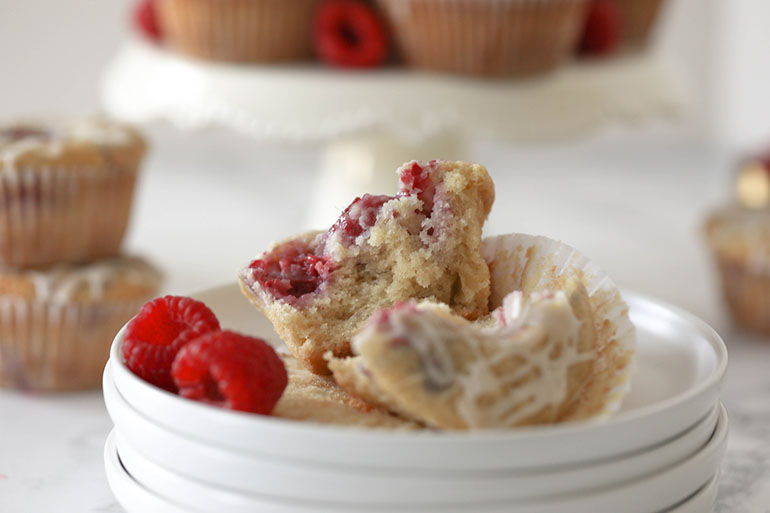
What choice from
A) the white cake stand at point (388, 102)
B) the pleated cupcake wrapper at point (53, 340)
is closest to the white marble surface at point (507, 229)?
the pleated cupcake wrapper at point (53, 340)

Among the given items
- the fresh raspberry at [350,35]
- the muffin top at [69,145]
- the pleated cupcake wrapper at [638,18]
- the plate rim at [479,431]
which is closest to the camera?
the plate rim at [479,431]

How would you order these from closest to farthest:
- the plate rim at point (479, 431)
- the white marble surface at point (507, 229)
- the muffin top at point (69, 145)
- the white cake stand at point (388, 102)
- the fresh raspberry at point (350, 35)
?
the plate rim at point (479, 431)
the white marble surface at point (507, 229)
the muffin top at point (69, 145)
the white cake stand at point (388, 102)
the fresh raspberry at point (350, 35)

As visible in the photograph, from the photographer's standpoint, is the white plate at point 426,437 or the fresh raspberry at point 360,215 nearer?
the white plate at point 426,437

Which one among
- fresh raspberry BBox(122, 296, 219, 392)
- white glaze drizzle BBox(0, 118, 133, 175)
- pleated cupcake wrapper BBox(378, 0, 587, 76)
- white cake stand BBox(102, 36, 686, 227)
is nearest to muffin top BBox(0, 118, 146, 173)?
white glaze drizzle BBox(0, 118, 133, 175)

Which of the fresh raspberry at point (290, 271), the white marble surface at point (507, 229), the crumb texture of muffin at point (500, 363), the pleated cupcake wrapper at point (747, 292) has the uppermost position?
the crumb texture of muffin at point (500, 363)

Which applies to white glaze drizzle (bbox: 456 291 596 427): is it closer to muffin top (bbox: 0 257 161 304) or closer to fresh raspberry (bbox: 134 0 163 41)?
muffin top (bbox: 0 257 161 304)

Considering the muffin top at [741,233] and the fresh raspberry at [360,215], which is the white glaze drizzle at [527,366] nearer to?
the fresh raspberry at [360,215]

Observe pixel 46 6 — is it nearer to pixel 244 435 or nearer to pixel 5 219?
pixel 5 219
